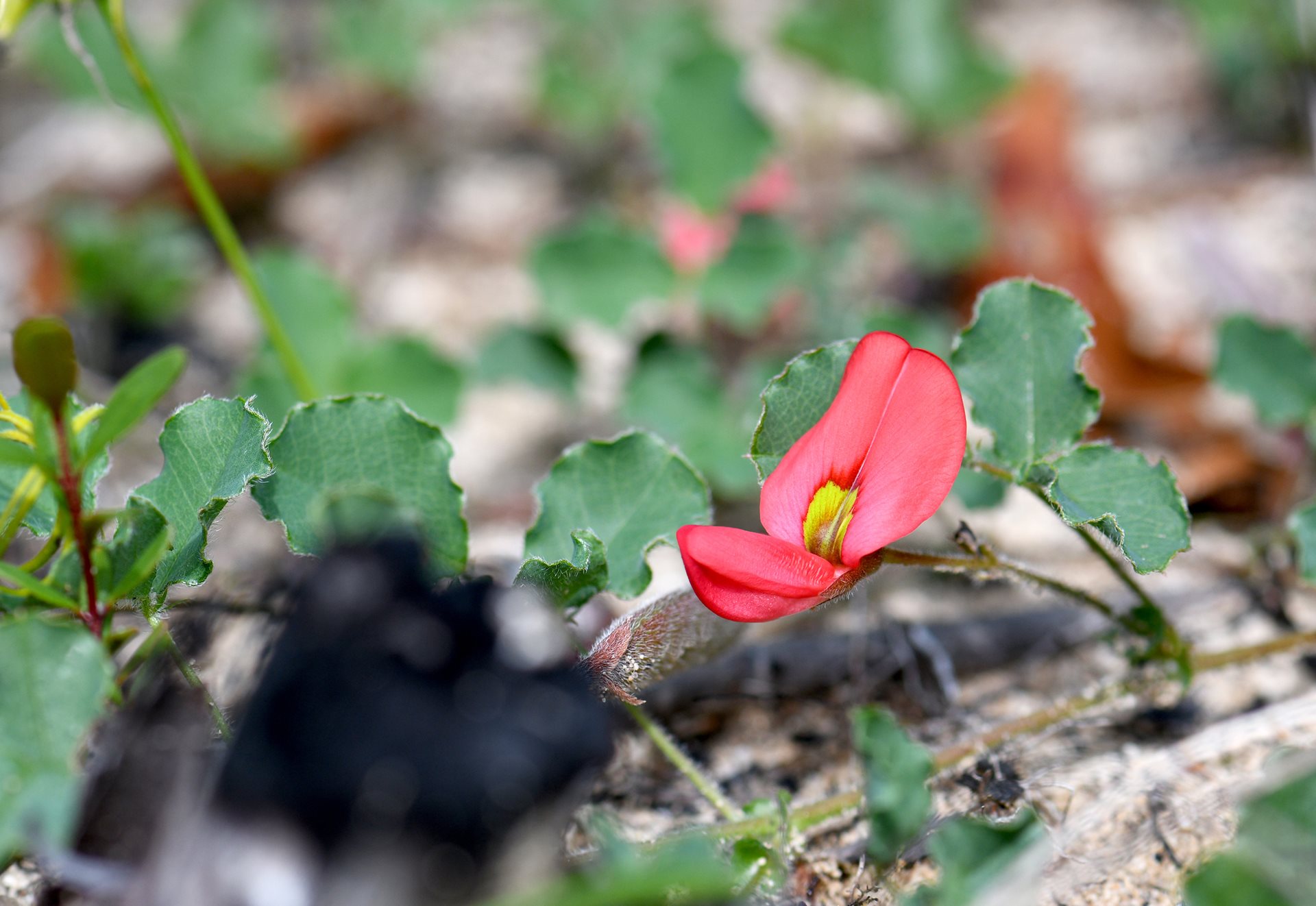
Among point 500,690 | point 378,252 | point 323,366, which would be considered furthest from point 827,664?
point 378,252

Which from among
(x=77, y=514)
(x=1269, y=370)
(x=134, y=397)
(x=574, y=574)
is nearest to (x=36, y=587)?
(x=77, y=514)

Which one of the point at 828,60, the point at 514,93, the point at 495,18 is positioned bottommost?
the point at 828,60

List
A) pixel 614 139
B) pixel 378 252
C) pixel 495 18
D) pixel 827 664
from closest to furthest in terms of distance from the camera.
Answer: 1. pixel 827 664
2. pixel 378 252
3. pixel 614 139
4. pixel 495 18

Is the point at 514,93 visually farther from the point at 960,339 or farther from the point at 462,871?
the point at 462,871

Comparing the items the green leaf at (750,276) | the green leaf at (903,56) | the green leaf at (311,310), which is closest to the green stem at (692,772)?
the green leaf at (750,276)

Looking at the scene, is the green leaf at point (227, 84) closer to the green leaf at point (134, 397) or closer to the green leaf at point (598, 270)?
the green leaf at point (598, 270)

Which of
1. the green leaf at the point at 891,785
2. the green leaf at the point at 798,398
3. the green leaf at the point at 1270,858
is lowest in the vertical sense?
the green leaf at the point at 1270,858
